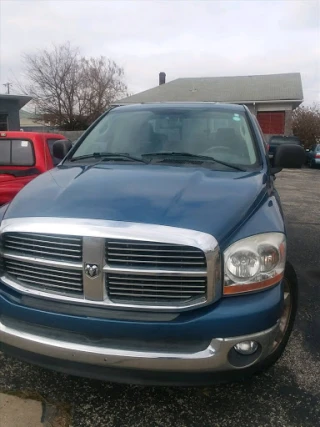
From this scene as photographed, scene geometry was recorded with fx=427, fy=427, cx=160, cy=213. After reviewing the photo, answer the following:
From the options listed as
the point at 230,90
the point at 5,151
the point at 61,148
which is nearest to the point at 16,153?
the point at 5,151

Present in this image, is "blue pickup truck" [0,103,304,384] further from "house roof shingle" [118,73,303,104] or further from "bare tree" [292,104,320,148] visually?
"bare tree" [292,104,320,148]

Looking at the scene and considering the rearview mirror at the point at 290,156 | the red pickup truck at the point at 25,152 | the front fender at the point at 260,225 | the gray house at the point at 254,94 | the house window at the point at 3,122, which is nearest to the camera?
the front fender at the point at 260,225

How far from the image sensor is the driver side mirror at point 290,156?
13.0 feet

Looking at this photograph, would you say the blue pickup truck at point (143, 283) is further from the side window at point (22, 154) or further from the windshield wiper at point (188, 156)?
the side window at point (22, 154)

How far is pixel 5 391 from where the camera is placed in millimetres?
2781

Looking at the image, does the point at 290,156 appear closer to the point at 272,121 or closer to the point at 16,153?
the point at 16,153

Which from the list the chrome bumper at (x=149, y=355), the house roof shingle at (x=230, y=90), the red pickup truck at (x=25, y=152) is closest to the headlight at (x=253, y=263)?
the chrome bumper at (x=149, y=355)

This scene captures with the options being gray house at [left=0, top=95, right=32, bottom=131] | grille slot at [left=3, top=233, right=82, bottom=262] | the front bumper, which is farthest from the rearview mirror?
gray house at [left=0, top=95, right=32, bottom=131]

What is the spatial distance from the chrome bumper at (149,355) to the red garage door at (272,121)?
97.3 ft

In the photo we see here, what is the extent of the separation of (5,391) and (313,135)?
3400 cm

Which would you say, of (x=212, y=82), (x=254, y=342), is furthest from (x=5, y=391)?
(x=212, y=82)

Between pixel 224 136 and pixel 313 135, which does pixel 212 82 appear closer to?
pixel 313 135

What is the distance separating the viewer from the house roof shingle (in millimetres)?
29763

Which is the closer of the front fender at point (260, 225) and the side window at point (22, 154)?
the front fender at point (260, 225)
